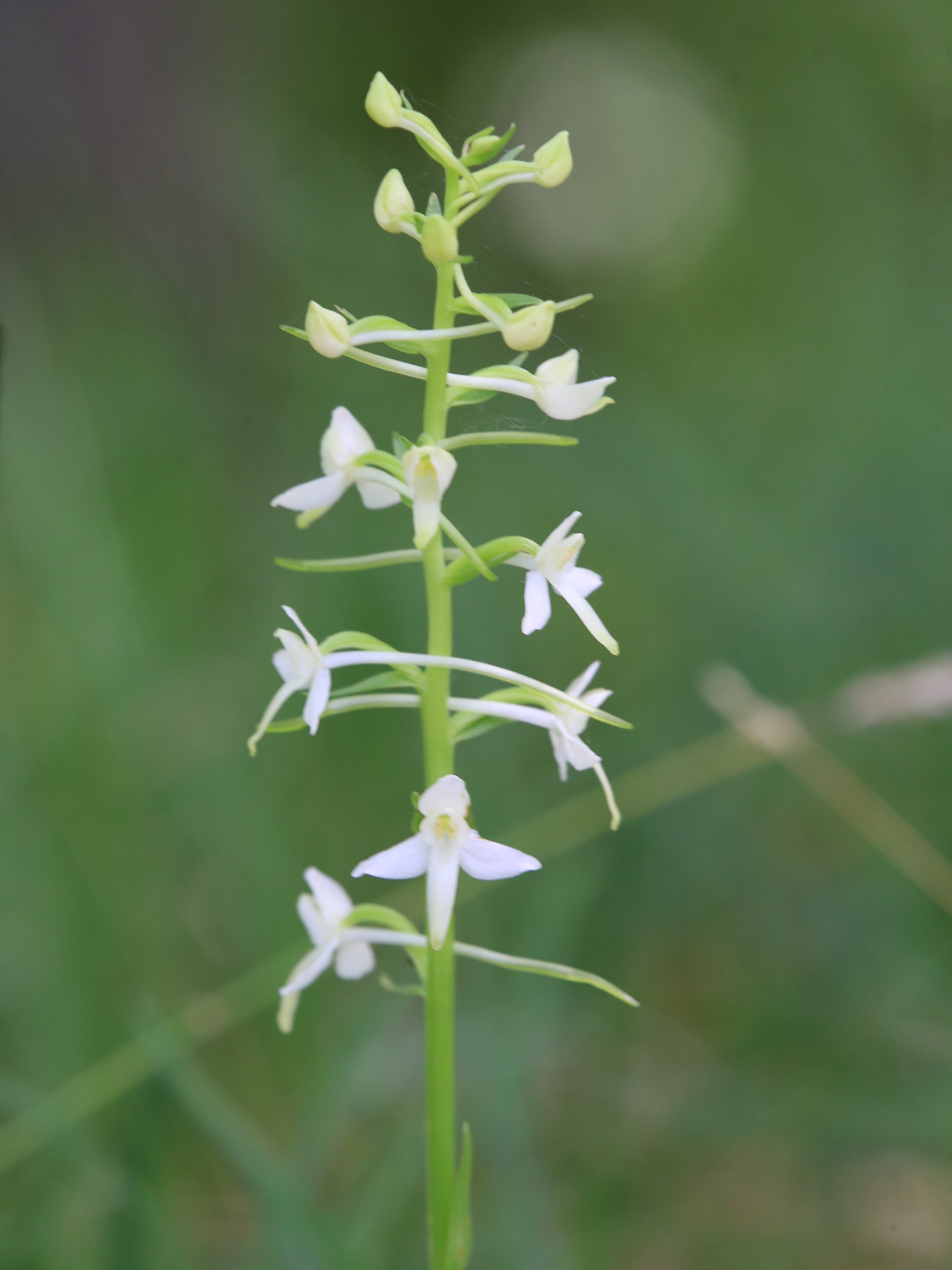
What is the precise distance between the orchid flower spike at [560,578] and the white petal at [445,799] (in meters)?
0.19

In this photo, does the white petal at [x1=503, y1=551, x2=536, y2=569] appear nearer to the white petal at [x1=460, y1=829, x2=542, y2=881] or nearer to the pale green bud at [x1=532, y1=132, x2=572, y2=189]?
the white petal at [x1=460, y1=829, x2=542, y2=881]

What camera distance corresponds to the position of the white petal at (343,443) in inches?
45.6

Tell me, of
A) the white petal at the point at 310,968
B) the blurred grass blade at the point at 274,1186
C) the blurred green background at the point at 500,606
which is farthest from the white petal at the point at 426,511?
the blurred grass blade at the point at 274,1186

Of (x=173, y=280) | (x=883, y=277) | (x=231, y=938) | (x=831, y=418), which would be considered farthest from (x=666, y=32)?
(x=231, y=938)

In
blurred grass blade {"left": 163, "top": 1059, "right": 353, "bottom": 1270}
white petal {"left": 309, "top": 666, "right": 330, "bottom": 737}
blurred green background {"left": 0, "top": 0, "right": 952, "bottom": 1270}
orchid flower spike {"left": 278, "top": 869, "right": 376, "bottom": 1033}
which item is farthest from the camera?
blurred green background {"left": 0, "top": 0, "right": 952, "bottom": 1270}

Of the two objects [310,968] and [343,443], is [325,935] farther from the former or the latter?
[343,443]

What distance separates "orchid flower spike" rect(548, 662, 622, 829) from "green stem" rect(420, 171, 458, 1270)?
5.4 inches

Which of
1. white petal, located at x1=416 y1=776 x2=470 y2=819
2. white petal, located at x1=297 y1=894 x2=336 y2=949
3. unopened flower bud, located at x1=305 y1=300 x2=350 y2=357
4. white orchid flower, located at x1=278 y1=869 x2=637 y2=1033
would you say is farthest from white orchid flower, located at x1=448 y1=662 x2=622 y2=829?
unopened flower bud, located at x1=305 y1=300 x2=350 y2=357

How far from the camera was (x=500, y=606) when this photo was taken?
290cm

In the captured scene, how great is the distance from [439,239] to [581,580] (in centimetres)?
42

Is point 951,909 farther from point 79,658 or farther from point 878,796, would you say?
point 79,658

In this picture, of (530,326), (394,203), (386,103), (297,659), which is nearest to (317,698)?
(297,659)

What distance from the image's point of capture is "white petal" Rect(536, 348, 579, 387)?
3.75 feet

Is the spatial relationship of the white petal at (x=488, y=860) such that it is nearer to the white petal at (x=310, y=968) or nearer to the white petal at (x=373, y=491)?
the white petal at (x=310, y=968)
